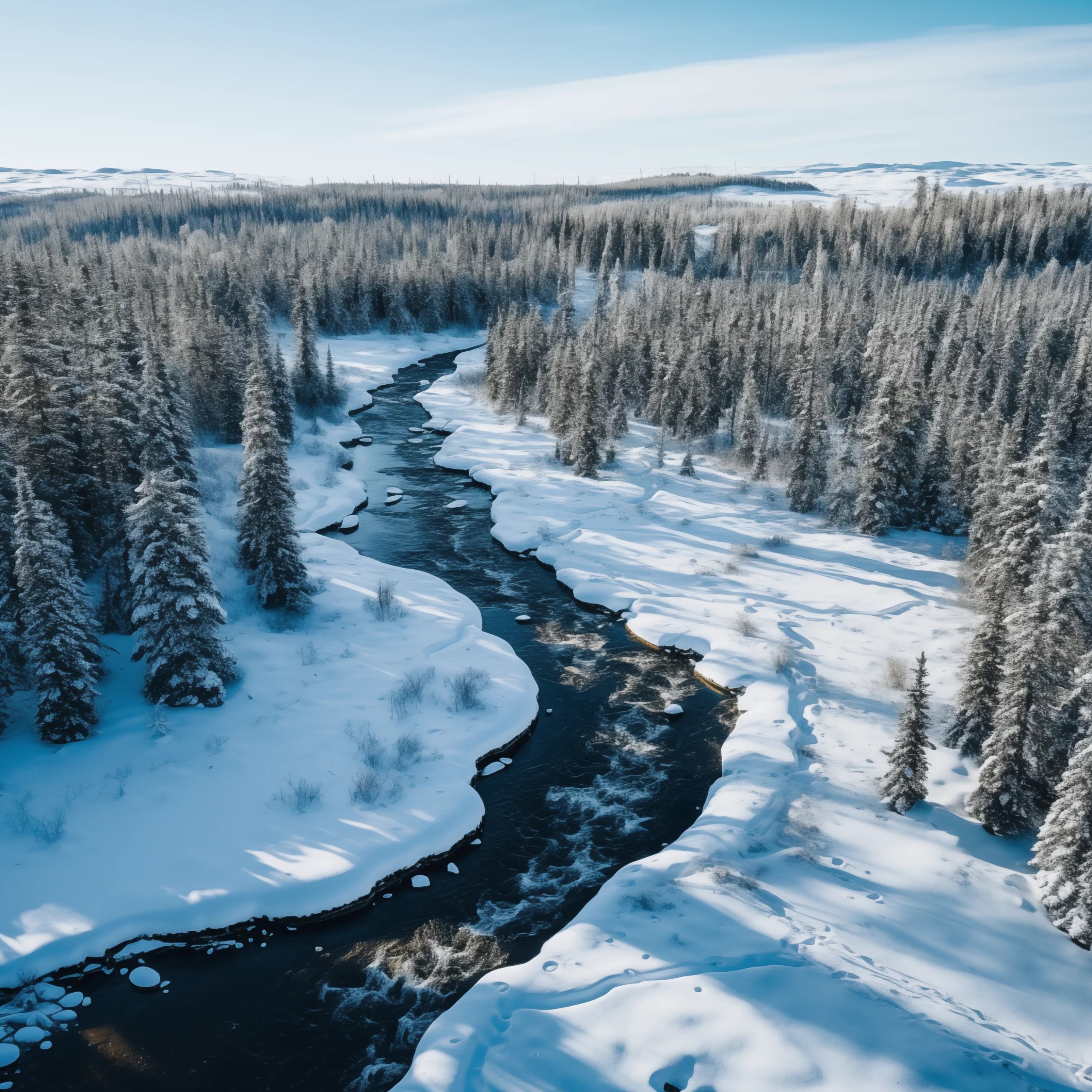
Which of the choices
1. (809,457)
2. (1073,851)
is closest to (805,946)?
(1073,851)

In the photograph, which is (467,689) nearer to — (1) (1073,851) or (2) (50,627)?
(2) (50,627)

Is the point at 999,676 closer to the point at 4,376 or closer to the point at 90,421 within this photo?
the point at 90,421

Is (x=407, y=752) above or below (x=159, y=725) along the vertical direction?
below

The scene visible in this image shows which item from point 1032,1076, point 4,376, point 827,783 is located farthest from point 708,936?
point 4,376

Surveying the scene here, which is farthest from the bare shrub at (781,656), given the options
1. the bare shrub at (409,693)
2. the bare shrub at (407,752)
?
the bare shrub at (407,752)

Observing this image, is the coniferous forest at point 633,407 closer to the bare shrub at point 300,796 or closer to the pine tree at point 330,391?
the pine tree at point 330,391
